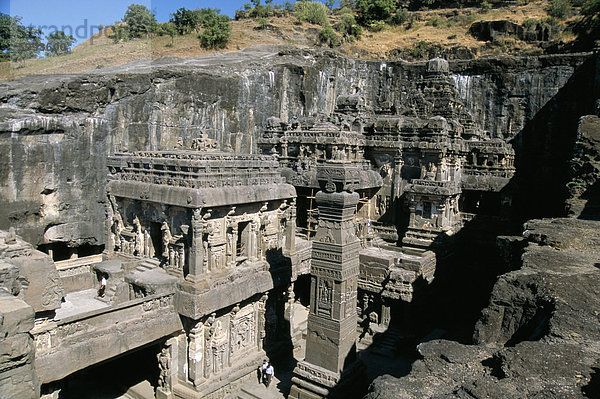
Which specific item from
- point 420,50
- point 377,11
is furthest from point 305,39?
point 377,11

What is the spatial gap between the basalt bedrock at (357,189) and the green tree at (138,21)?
11479mm

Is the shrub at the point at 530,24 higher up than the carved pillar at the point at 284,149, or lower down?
higher up

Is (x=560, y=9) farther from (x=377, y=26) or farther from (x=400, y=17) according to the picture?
(x=377, y=26)

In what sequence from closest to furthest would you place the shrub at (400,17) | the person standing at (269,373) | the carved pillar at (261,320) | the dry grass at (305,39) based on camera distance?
1. the person standing at (269,373)
2. the carved pillar at (261,320)
3. the dry grass at (305,39)
4. the shrub at (400,17)

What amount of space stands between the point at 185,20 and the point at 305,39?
12362mm

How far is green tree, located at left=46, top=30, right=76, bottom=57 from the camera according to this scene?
27717 millimetres

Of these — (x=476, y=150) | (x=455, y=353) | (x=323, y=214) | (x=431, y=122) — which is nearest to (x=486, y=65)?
(x=476, y=150)

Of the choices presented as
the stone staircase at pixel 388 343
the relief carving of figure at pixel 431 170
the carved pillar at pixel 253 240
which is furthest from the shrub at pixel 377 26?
the carved pillar at pixel 253 240

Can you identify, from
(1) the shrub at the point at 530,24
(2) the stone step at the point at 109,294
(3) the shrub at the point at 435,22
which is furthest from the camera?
(3) the shrub at the point at 435,22

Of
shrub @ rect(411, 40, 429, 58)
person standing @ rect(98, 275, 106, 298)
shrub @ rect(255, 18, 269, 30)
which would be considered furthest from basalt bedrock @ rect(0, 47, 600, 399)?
shrub @ rect(255, 18, 269, 30)

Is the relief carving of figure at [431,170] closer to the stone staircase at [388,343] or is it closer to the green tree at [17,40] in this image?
the stone staircase at [388,343]

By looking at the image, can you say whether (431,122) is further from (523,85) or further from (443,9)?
(443,9)

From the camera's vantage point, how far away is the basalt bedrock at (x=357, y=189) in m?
5.94

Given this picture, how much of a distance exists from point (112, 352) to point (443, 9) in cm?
5263
